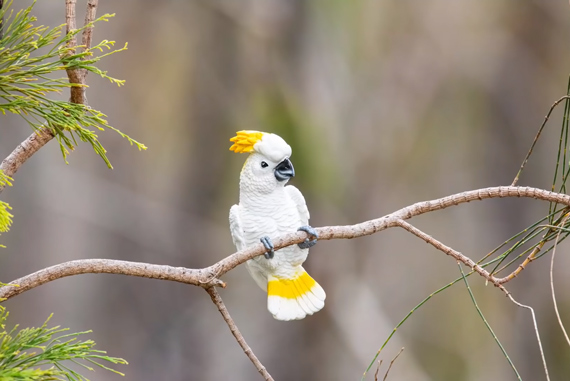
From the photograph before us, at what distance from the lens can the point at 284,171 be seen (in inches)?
24.9

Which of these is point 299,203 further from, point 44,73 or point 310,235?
point 44,73

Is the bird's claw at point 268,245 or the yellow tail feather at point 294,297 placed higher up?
the bird's claw at point 268,245

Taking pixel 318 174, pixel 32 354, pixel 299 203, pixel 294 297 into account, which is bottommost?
pixel 32 354

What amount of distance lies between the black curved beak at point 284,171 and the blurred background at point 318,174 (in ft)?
4.53

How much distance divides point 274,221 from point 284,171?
55mm

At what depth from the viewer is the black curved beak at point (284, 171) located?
63 cm

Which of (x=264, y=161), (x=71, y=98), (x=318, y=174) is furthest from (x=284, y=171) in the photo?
(x=318, y=174)

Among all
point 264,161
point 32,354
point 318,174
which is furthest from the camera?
point 318,174

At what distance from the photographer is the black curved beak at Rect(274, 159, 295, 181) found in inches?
24.7

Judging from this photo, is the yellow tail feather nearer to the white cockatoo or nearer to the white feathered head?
the white cockatoo

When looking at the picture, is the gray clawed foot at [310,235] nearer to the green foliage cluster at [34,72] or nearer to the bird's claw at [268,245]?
the bird's claw at [268,245]

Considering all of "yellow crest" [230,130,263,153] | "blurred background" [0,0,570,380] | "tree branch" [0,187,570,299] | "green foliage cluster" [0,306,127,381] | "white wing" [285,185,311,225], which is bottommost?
"green foliage cluster" [0,306,127,381]

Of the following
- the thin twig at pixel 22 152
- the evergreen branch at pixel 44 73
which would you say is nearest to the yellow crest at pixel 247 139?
the evergreen branch at pixel 44 73

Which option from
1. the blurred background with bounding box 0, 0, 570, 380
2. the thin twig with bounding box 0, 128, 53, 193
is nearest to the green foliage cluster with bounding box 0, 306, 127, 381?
the thin twig with bounding box 0, 128, 53, 193
